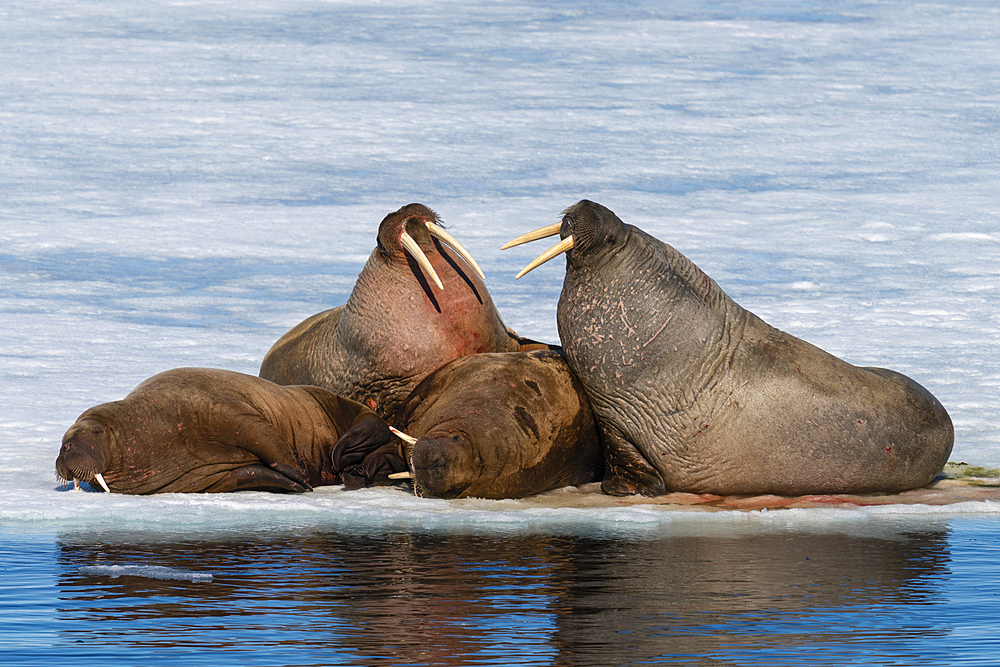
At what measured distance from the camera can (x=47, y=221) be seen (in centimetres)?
1934

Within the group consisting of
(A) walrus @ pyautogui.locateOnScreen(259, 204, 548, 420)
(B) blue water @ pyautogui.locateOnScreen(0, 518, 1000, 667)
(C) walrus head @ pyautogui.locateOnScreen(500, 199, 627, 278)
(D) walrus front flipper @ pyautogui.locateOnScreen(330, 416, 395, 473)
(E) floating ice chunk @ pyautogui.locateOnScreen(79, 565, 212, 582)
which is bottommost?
(B) blue water @ pyautogui.locateOnScreen(0, 518, 1000, 667)

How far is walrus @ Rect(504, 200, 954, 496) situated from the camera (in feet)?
26.2

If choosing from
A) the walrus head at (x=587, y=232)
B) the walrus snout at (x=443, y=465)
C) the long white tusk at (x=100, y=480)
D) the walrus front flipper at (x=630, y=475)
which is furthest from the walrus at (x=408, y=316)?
the long white tusk at (x=100, y=480)

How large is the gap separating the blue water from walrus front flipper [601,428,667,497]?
127 centimetres

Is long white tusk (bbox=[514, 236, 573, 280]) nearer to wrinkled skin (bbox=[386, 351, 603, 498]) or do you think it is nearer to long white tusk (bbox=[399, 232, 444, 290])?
wrinkled skin (bbox=[386, 351, 603, 498])

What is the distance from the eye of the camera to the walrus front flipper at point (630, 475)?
805 centimetres

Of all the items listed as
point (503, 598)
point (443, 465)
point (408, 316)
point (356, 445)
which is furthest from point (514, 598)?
point (408, 316)

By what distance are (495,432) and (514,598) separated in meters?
2.61

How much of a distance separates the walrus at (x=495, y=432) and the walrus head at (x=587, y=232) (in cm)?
68

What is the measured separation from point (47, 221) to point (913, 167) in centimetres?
1328

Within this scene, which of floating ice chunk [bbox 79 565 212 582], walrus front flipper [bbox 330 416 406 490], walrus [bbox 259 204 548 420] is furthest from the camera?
walrus [bbox 259 204 548 420]

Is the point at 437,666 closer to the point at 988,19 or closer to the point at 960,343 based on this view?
the point at 960,343

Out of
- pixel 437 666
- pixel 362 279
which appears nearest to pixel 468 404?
pixel 362 279

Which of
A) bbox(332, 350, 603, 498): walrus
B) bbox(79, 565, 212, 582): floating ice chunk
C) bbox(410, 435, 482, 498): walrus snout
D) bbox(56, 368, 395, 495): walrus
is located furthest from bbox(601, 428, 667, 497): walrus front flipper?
bbox(79, 565, 212, 582): floating ice chunk
